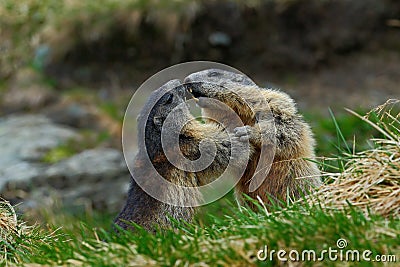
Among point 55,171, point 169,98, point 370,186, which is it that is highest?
point 169,98

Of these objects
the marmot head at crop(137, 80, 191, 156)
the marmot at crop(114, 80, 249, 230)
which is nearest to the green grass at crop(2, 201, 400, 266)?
the marmot at crop(114, 80, 249, 230)

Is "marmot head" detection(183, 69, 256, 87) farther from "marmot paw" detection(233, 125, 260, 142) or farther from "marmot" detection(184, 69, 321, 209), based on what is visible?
"marmot paw" detection(233, 125, 260, 142)

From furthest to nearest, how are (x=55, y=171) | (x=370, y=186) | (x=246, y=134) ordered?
1. (x=55, y=171)
2. (x=246, y=134)
3. (x=370, y=186)

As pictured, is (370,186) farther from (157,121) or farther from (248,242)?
(157,121)

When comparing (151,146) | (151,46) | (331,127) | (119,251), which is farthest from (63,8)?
(119,251)

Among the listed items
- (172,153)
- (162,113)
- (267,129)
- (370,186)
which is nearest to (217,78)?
(162,113)
